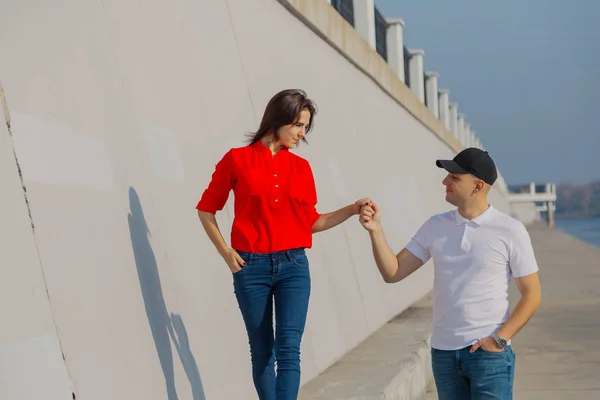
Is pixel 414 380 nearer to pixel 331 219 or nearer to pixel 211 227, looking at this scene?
pixel 331 219

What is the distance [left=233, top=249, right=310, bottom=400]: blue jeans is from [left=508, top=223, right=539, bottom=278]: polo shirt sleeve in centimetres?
113

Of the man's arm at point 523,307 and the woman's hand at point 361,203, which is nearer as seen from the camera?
the man's arm at point 523,307

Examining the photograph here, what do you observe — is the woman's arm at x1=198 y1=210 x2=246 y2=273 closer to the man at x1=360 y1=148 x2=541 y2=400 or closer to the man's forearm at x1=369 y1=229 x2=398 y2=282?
the man's forearm at x1=369 y1=229 x2=398 y2=282

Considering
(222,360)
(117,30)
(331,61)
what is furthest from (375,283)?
(117,30)

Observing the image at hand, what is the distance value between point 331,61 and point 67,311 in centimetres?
845

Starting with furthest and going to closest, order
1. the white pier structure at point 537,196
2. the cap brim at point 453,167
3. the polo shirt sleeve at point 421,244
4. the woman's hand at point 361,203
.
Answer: the white pier structure at point 537,196
the woman's hand at point 361,203
the polo shirt sleeve at point 421,244
the cap brim at point 453,167

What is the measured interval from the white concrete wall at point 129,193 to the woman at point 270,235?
45 cm

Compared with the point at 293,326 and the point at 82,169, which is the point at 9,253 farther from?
the point at 293,326

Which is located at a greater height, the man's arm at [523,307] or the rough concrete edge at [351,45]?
the rough concrete edge at [351,45]

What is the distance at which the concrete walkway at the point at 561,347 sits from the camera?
8.95 metres

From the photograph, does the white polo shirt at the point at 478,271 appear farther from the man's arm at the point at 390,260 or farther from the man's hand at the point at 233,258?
the man's hand at the point at 233,258

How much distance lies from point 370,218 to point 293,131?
659 millimetres

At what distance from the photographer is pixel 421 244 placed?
4.70 meters

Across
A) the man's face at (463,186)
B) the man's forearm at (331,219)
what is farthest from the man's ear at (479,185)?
the man's forearm at (331,219)
